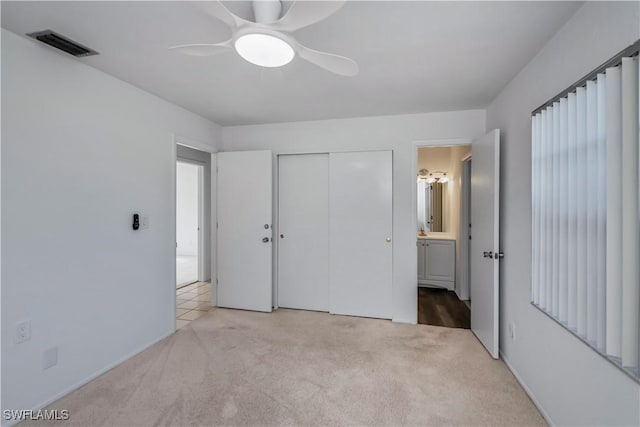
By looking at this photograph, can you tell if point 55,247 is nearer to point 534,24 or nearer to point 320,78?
point 320,78

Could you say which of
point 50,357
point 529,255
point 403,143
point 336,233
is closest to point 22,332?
point 50,357

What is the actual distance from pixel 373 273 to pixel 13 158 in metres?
3.25

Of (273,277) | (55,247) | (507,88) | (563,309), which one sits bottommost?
(273,277)

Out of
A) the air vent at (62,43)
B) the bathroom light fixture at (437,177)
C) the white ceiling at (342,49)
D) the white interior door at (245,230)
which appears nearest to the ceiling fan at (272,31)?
the white ceiling at (342,49)

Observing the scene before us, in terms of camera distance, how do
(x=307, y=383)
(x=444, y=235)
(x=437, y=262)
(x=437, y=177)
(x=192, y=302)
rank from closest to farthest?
(x=307, y=383) → (x=192, y=302) → (x=437, y=262) → (x=444, y=235) → (x=437, y=177)

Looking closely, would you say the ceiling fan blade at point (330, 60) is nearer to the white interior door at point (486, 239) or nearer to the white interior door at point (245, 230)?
the white interior door at point (486, 239)

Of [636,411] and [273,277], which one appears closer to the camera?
[636,411]

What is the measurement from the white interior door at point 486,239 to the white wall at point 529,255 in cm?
9

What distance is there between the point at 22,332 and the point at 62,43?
6.01ft

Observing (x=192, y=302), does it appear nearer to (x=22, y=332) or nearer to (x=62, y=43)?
(x=22, y=332)

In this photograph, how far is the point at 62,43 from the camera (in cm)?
197

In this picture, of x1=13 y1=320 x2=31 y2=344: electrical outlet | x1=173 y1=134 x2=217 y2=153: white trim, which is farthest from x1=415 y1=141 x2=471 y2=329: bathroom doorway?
x1=13 y1=320 x2=31 y2=344: electrical outlet

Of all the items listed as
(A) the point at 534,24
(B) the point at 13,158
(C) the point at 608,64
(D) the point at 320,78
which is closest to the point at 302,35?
(D) the point at 320,78

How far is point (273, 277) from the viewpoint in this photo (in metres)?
4.05
